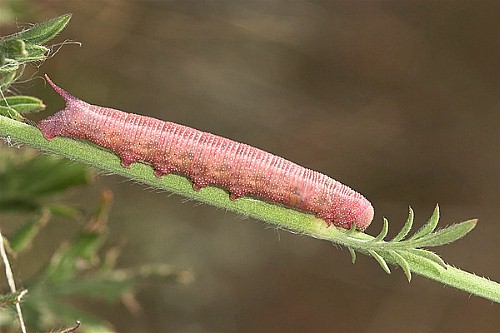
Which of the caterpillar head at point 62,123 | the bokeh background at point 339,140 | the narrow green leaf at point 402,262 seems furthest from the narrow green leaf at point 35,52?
the bokeh background at point 339,140

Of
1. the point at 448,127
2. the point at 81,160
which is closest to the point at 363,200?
the point at 81,160

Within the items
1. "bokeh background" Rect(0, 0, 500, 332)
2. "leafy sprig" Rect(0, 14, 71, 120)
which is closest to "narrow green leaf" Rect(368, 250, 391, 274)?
"leafy sprig" Rect(0, 14, 71, 120)

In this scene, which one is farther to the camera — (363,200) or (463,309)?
(463,309)

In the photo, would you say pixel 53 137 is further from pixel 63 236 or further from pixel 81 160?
pixel 63 236

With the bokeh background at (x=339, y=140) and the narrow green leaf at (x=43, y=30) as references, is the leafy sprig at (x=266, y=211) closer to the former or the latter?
the narrow green leaf at (x=43, y=30)

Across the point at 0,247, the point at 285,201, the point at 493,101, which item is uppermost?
the point at 285,201

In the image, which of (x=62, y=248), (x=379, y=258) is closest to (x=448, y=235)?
(x=379, y=258)

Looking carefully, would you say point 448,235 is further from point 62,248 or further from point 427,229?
point 62,248

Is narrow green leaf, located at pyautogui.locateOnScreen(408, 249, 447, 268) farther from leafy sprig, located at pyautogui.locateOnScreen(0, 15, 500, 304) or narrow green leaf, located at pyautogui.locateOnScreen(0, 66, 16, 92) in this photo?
narrow green leaf, located at pyautogui.locateOnScreen(0, 66, 16, 92)
